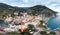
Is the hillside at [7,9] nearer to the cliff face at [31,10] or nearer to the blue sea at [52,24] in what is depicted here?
the cliff face at [31,10]

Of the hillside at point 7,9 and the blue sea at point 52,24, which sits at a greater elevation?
the hillside at point 7,9

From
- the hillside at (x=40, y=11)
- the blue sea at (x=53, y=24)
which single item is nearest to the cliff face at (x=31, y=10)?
the hillside at (x=40, y=11)

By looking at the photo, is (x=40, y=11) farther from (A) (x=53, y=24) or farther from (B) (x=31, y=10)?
(A) (x=53, y=24)

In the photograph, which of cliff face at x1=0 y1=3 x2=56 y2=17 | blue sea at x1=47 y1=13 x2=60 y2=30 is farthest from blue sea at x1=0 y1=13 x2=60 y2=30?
cliff face at x1=0 y1=3 x2=56 y2=17

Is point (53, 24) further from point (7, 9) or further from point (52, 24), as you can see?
point (7, 9)

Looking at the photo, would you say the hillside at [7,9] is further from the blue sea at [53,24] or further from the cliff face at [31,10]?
the blue sea at [53,24]

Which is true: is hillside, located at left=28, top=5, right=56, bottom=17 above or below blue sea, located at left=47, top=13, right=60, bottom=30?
above

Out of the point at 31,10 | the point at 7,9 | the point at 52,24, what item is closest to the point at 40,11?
the point at 31,10

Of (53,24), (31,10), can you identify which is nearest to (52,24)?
(53,24)

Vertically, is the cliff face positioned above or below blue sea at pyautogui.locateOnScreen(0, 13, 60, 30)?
above

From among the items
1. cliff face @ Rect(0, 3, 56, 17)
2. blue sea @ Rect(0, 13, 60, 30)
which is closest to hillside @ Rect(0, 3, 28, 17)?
cliff face @ Rect(0, 3, 56, 17)

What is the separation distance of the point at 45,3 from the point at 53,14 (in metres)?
0.20

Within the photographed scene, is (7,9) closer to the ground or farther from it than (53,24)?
farther from it

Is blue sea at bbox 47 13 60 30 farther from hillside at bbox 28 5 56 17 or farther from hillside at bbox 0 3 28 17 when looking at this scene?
hillside at bbox 0 3 28 17
